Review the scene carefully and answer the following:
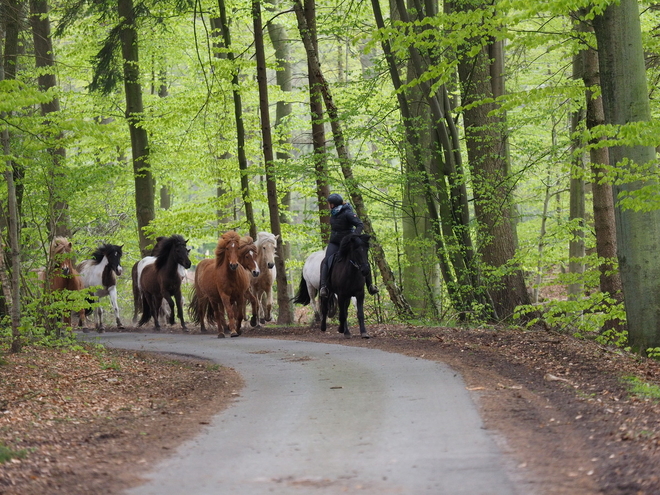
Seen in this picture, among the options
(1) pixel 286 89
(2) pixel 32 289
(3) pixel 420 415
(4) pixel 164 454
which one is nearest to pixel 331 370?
(3) pixel 420 415

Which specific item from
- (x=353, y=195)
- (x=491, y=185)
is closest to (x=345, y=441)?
(x=491, y=185)

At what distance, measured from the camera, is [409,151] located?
57.8 feet

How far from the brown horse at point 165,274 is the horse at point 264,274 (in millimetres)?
1956

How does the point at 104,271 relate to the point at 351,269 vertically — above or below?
above

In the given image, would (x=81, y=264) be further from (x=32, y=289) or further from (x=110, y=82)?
(x=32, y=289)

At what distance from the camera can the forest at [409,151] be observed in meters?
10.8

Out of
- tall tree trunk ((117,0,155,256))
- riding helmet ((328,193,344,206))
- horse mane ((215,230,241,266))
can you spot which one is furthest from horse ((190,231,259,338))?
tall tree trunk ((117,0,155,256))

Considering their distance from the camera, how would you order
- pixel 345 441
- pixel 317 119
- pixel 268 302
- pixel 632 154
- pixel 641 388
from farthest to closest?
1. pixel 268 302
2. pixel 317 119
3. pixel 632 154
4. pixel 641 388
5. pixel 345 441

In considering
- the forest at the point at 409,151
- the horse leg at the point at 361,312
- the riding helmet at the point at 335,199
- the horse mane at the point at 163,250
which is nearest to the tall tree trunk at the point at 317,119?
the forest at the point at 409,151

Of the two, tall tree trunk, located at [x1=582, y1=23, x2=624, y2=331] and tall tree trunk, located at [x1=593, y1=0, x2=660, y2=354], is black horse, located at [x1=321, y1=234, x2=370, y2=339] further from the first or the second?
tall tree trunk, located at [x1=593, y1=0, x2=660, y2=354]

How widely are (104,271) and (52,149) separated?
818cm

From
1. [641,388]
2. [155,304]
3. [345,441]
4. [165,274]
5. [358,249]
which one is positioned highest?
[358,249]

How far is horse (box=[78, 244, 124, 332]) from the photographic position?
2170 cm

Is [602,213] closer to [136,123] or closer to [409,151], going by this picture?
[409,151]
